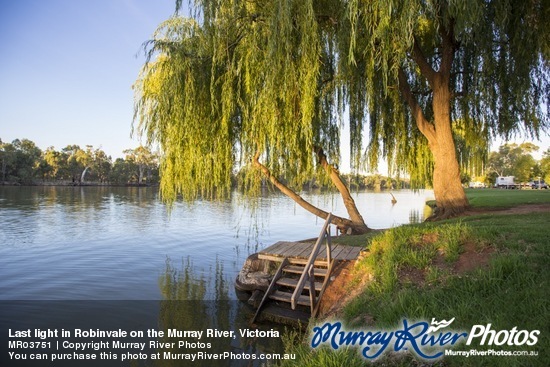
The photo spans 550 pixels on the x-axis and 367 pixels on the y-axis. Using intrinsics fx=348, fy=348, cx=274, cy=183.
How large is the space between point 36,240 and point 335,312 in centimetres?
1381

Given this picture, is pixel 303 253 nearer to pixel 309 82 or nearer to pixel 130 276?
pixel 309 82

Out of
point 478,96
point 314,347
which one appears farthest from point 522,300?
point 478,96

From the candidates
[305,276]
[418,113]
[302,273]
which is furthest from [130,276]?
[418,113]

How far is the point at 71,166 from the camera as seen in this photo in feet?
273

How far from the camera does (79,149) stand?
3600 inches

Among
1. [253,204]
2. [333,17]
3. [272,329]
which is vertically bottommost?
[272,329]

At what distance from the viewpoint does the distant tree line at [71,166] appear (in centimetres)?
7006

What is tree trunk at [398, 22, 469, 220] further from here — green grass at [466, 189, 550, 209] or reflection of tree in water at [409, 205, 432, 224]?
reflection of tree in water at [409, 205, 432, 224]

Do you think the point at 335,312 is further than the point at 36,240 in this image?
No

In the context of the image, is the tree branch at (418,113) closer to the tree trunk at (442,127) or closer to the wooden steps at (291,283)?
the tree trunk at (442,127)

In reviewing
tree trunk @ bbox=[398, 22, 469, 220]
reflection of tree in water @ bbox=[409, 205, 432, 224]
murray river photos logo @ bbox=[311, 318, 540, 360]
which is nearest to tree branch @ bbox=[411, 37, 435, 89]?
tree trunk @ bbox=[398, 22, 469, 220]

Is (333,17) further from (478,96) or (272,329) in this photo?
(272,329)

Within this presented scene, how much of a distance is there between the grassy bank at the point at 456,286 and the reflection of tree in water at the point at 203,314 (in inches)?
71.4

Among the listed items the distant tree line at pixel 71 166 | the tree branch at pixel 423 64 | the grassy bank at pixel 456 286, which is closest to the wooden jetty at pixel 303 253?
the grassy bank at pixel 456 286
